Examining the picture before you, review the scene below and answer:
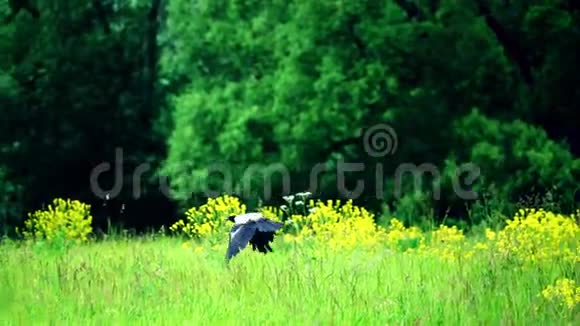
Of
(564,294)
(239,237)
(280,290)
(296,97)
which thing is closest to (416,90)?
(296,97)

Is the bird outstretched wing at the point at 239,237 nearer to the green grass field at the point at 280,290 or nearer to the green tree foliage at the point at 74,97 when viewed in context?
the green grass field at the point at 280,290

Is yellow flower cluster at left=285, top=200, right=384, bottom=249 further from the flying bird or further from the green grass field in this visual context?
the flying bird

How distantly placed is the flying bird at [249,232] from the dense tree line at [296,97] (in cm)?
458

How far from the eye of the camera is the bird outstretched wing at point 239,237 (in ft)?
29.5

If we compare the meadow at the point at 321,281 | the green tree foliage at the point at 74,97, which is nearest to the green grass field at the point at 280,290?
the meadow at the point at 321,281

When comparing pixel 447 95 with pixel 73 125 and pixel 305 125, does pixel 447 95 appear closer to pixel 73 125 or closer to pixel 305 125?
pixel 305 125

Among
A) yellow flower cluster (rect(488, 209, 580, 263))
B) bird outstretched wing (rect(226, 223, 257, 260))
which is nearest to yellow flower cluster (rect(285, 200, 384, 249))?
bird outstretched wing (rect(226, 223, 257, 260))

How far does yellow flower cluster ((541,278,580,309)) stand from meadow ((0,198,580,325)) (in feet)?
0.04

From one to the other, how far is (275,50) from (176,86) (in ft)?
13.6

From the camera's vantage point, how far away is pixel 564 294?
704cm

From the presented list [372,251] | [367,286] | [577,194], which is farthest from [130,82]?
[367,286]

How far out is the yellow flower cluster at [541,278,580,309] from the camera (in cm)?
698

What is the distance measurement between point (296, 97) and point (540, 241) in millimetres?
6915

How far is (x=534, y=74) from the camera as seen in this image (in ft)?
48.8
